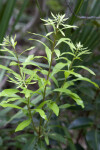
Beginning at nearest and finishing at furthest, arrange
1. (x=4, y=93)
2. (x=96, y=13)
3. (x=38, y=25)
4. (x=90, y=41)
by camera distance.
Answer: (x=4, y=93) < (x=90, y=41) < (x=96, y=13) < (x=38, y=25)

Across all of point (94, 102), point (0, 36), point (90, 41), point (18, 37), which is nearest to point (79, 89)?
point (94, 102)

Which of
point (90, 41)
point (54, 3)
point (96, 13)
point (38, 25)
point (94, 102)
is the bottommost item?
point (94, 102)

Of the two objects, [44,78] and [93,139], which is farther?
[93,139]

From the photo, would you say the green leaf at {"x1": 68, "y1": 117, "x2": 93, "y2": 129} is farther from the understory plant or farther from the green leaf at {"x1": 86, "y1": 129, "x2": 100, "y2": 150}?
the understory plant

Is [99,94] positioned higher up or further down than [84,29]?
further down

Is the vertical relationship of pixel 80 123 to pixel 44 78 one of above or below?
below

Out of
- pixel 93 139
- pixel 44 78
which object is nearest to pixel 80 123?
pixel 93 139

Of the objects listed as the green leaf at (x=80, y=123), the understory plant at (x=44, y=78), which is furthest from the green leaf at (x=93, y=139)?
the understory plant at (x=44, y=78)

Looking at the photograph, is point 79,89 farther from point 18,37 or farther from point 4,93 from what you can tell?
point 18,37

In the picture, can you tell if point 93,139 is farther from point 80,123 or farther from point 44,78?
point 44,78

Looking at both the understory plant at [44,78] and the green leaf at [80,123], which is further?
the green leaf at [80,123]

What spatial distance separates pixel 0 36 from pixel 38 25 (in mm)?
2111

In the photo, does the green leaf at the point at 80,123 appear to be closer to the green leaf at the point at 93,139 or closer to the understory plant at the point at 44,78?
the green leaf at the point at 93,139

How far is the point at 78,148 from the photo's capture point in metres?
1.17
